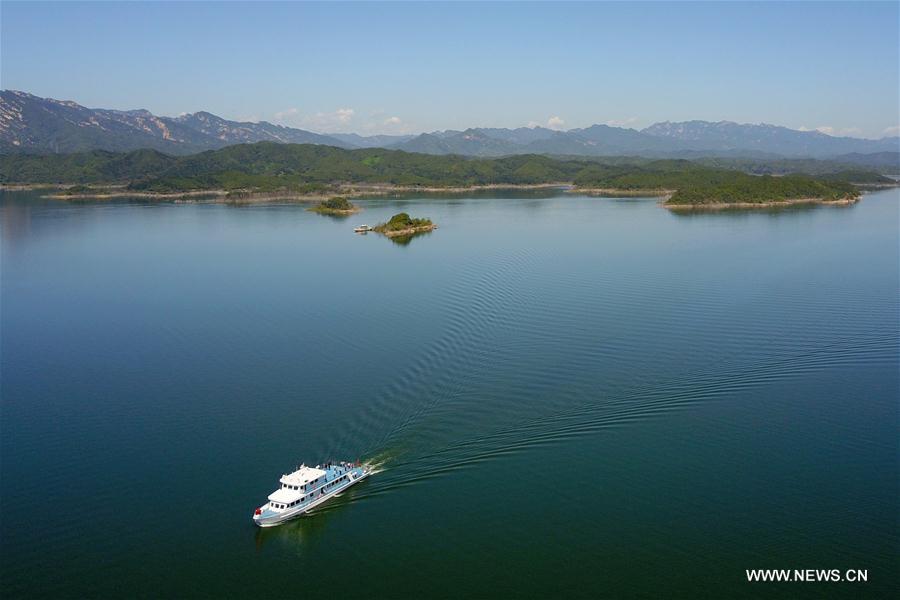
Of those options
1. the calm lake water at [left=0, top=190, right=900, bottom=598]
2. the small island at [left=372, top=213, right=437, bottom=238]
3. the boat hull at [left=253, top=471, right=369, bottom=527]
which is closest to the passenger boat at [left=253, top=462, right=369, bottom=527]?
the boat hull at [left=253, top=471, right=369, bottom=527]

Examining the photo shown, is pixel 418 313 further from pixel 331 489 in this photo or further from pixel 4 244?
pixel 4 244

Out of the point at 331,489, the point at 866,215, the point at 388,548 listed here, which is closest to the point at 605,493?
the point at 388,548

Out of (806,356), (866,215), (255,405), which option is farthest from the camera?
(866,215)
